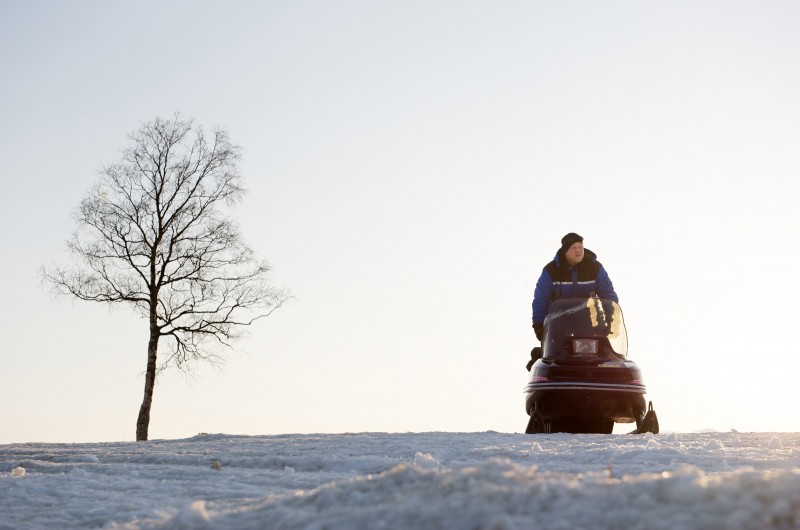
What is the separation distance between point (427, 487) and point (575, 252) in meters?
9.18

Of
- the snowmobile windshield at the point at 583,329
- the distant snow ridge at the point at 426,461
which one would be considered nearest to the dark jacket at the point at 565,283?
the snowmobile windshield at the point at 583,329

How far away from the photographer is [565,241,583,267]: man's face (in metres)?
12.2

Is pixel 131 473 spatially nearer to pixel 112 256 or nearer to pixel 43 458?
pixel 43 458

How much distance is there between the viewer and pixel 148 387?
957 inches

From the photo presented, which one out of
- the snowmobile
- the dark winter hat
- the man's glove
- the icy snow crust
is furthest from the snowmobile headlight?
the icy snow crust

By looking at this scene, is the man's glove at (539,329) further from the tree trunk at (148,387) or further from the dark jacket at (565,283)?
the tree trunk at (148,387)

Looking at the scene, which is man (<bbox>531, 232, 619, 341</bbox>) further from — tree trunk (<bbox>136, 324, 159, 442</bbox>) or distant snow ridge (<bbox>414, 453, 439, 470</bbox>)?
tree trunk (<bbox>136, 324, 159, 442</bbox>)

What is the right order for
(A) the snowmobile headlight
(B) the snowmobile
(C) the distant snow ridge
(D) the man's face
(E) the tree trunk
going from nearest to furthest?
(C) the distant snow ridge → (B) the snowmobile → (A) the snowmobile headlight → (D) the man's face → (E) the tree trunk

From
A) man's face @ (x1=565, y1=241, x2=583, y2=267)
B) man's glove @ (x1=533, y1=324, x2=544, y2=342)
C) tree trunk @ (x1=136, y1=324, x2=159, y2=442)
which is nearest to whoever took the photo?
man's face @ (x1=565, y1=241, x2=583, y2=267)

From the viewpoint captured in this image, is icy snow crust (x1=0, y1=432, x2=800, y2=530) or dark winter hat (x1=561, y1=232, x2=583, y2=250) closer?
icy snow crust (x1=0, y1=432, x2=800, y2=530)

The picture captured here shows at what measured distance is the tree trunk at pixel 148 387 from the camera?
24.0 meters

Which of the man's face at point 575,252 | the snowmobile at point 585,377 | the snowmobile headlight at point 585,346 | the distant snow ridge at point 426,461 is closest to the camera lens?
the distant snow ridge at point 426,461

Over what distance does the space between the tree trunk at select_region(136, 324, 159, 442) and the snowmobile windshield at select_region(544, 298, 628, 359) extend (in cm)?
1550

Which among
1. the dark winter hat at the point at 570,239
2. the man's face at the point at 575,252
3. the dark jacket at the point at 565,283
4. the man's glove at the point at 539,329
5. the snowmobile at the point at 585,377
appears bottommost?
the snowmobile at the point at 585,377
